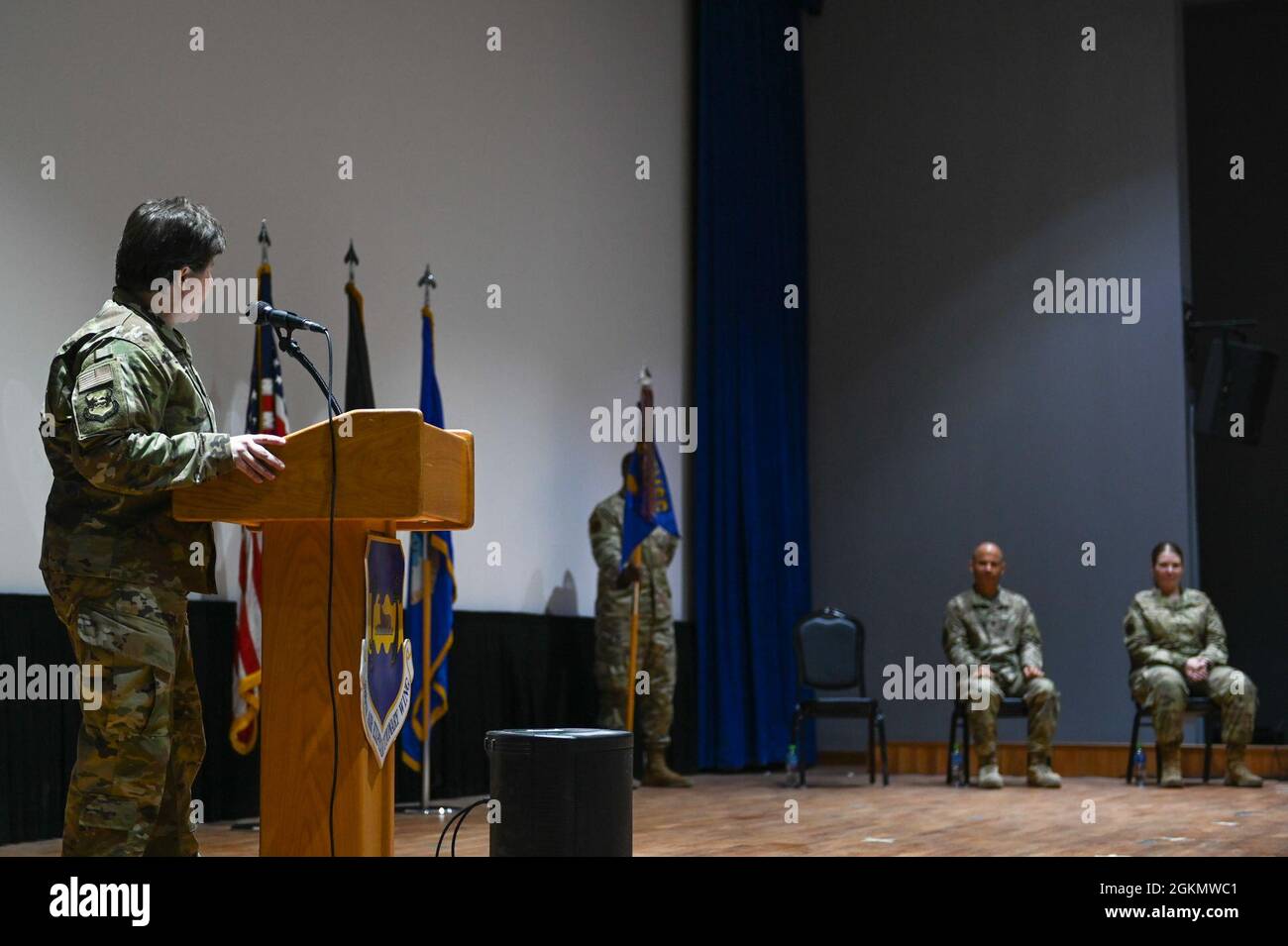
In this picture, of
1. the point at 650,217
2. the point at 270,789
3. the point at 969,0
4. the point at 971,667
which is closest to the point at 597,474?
the point at 650,217

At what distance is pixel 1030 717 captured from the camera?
26.4ft

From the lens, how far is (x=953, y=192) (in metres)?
9.91

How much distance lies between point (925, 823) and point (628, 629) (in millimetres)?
2040

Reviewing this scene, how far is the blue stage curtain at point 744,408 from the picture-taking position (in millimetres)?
9094

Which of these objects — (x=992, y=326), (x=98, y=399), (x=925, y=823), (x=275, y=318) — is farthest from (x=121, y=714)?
(x=992, y=326)

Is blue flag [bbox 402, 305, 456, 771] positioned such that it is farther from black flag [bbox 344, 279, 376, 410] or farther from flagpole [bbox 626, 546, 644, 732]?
flagpole [bbox 626, 546, 644, 732]

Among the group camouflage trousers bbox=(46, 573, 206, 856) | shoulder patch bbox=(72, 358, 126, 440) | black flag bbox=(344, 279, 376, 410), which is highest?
black flag bbox=(344, 279, 376, 410)

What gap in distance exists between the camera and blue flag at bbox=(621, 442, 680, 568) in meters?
7.48

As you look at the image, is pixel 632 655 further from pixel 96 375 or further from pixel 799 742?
pixel 96 375

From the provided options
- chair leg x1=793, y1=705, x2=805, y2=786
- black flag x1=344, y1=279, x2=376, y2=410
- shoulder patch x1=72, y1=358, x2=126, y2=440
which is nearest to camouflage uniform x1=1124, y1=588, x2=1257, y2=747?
chair leg x1=793, y1=705, x2=805, y2=786

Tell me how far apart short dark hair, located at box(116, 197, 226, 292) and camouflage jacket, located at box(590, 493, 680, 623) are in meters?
4.86

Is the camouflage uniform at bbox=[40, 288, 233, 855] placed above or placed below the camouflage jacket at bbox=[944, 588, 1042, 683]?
above
